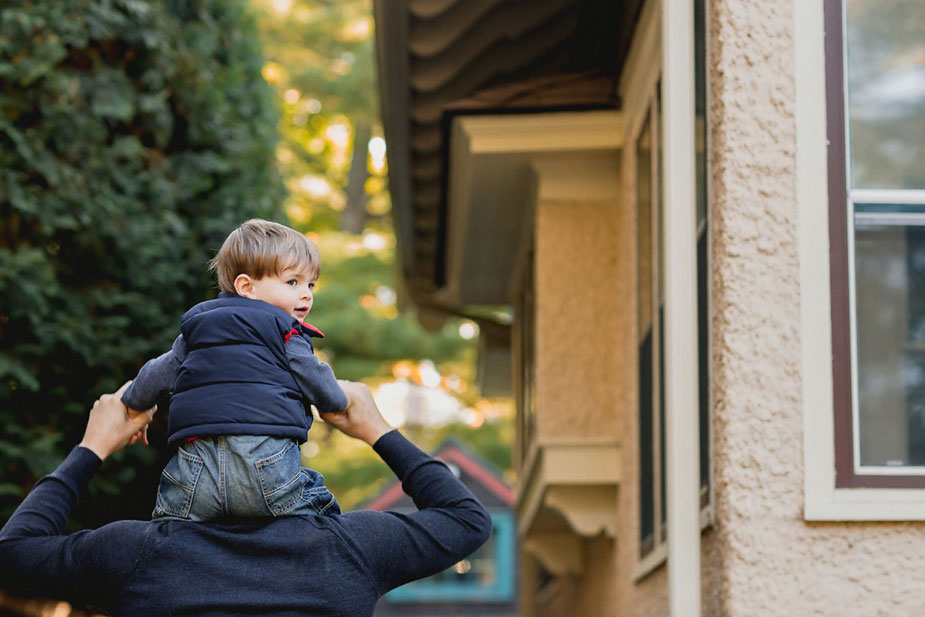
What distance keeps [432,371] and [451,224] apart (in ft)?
47.1

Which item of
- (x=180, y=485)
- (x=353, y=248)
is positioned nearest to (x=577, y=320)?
(x=180, y=485)

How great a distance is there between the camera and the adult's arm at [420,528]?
6.50 ft

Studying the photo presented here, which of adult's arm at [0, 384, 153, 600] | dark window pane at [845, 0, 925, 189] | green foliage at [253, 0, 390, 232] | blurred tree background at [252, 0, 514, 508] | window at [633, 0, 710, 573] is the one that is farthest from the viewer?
green foliage at [253, 0, 390, 232]

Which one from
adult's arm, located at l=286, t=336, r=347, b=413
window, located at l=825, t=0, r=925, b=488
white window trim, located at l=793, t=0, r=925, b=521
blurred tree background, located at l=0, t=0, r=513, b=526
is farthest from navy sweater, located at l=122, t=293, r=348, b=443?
blurred tree background, located at l=0, t=0, r=513, b=526

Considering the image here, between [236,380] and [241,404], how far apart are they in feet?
0.13

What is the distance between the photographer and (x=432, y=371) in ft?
75.3

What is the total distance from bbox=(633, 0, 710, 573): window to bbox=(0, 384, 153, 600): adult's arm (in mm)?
2048

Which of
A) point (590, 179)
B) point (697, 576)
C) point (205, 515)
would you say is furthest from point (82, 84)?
point (205, 515)

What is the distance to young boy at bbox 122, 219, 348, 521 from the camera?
78.5 inches

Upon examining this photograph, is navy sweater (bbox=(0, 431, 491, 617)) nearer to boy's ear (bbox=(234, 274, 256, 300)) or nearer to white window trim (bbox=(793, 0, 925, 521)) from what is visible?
boy's ear (bbox=(234, 274, 256, 300))

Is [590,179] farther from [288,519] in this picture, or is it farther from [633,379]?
[288,519]

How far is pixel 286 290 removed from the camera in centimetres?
222

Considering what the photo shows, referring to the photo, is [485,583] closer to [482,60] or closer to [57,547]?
[482,60]

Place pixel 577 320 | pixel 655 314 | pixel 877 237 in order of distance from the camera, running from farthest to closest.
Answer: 1. pixel 577 320
2. pixel 655 314
3. pixel 877 237
